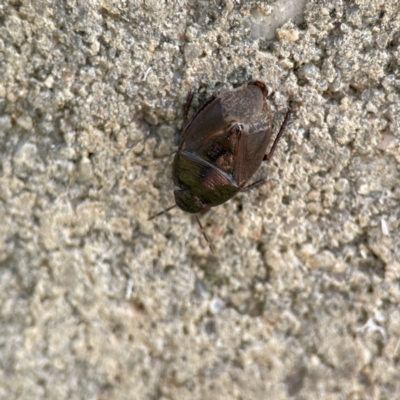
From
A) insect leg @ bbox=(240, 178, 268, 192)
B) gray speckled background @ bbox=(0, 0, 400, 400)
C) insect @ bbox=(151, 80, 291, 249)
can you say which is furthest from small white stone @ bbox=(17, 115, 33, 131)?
insect leg @ bbox=(240, 178, 268, 192)

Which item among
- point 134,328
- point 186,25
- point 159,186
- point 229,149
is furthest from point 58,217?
point 186,25

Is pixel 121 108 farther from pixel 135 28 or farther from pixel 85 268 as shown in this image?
pixel 85 268

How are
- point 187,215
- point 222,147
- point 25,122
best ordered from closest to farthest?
1. point 222,147
2. point 25,122
3. point 187,215

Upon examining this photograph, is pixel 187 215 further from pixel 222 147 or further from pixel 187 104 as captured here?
pixel 187 104

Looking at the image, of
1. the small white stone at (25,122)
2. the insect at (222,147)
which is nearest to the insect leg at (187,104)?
the insect at (222,147)

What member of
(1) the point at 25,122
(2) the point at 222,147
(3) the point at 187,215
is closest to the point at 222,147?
(2) the point at 222,147

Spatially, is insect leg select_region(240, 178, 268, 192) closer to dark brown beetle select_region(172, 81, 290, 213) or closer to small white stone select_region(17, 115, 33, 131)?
dark brown beetle select_region(172, 81, 290, 213)
